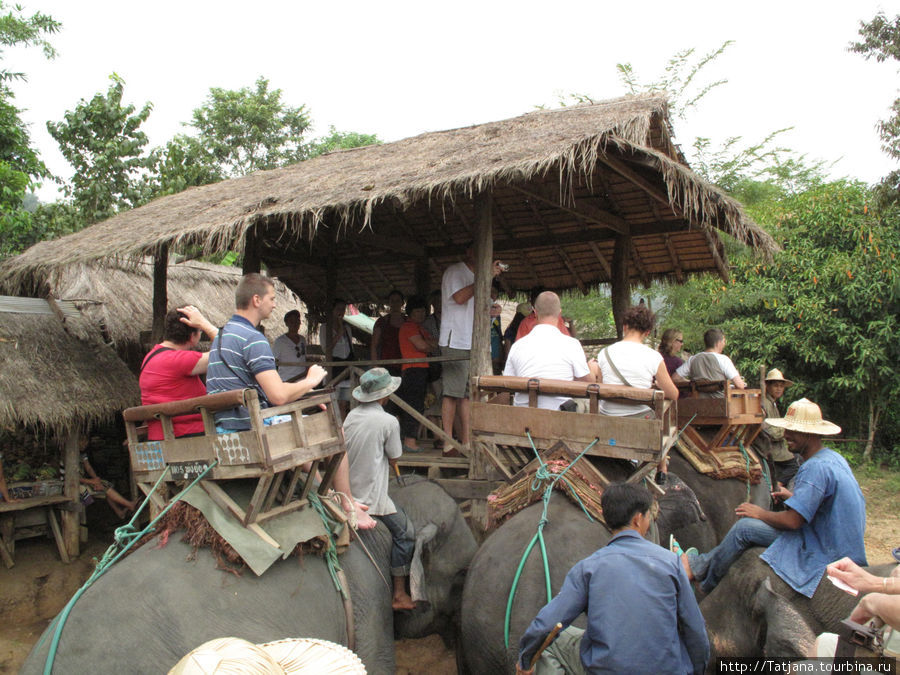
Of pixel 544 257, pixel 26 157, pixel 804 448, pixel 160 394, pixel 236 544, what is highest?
pixel 26 157

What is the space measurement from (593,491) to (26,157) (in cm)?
1088

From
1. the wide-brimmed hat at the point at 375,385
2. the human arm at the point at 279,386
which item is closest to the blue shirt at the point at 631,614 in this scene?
the human arm at the point at 279,386

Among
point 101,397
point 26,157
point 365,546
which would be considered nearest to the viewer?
point 365,546

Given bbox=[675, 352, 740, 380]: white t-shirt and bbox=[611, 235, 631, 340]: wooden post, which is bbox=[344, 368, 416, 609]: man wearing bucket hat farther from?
bbox=[611, 235, 631, 340]: wooden post

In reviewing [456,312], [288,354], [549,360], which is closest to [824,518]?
[549,360]

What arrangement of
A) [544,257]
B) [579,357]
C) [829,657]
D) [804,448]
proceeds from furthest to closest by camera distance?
1. [544,257]
2. [579,357]
3. [804,448]
4. [829,657]

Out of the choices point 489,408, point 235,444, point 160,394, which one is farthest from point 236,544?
point 489,408

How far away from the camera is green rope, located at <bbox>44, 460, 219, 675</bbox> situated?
3.15 m

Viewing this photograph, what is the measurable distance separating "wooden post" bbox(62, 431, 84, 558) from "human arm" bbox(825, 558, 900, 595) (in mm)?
8377

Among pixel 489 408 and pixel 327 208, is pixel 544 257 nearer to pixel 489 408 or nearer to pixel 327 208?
pixel 327 208

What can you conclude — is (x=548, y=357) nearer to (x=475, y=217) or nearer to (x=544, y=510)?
(x=544, y=510)

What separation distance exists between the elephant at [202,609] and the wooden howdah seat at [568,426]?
1179 millimetres

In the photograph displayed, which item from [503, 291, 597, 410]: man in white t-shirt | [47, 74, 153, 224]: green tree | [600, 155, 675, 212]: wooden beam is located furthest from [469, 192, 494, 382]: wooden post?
[47, 74, 153, 224]: green tree

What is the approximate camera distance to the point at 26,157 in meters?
11.2
